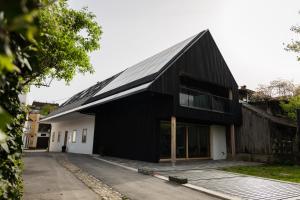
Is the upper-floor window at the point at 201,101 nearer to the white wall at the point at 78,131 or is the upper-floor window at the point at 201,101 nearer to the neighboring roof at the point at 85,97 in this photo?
the neighboring roof at the point at 85,97

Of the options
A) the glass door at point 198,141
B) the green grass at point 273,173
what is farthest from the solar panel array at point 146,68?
the green grass at point 273,173

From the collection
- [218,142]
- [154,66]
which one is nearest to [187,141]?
[218,142]

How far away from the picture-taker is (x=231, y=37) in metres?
10.7

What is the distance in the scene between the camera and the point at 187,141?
15.6 m

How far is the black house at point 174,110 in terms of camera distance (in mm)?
13234

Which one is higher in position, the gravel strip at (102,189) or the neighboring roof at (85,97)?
the neighboring roof at (85,97)

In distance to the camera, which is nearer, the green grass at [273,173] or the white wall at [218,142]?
the green grass at [273,173]

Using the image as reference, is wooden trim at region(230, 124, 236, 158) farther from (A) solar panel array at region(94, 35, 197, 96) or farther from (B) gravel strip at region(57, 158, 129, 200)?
(B) gravel strip at region(57, 158, 129, 200)

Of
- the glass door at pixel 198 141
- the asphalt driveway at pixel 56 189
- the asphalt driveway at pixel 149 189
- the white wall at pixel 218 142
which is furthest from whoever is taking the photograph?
the white wall at pixel 218 142

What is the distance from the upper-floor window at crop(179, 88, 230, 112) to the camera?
14.1m

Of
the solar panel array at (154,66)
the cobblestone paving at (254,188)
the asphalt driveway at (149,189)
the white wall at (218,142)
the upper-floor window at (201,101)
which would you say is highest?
the solar panel array at (154,66)

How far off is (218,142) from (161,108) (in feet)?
21.9

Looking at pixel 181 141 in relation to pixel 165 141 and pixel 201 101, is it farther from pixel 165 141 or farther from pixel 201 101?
pixel 201 101

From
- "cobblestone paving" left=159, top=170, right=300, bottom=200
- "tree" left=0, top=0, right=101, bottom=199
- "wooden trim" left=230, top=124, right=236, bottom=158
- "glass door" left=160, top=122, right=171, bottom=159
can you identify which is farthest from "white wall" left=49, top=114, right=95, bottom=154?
"cobblestone paving" left=159, top=170, right=300, bottom=200
